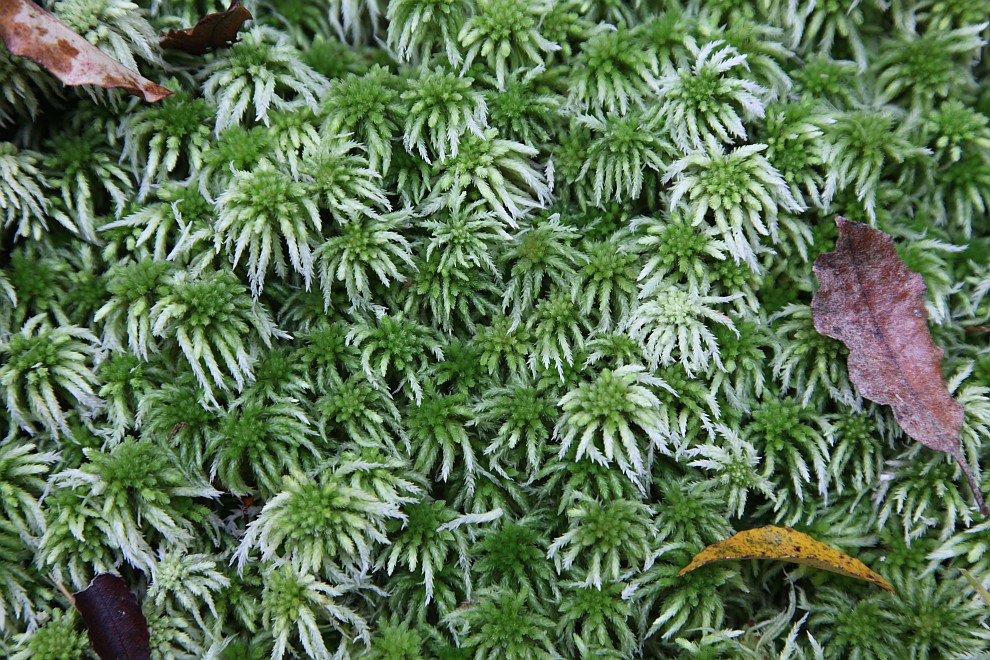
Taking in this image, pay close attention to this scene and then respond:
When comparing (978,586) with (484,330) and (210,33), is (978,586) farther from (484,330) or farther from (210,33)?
(210,33)

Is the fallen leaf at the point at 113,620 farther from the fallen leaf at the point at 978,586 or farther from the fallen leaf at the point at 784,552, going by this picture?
the fallen leaf at the point at 978,586

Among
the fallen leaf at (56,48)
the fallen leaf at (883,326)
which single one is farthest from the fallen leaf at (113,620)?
the fallen leaf at (883,326)

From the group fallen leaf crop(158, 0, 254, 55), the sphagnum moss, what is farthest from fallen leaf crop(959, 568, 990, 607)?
fallen leaf crop(158, 0, 254, 55)

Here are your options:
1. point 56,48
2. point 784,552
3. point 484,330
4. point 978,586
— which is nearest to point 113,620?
point 484,330

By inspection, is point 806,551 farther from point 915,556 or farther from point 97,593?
point 97,593

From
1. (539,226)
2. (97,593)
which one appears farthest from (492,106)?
(97,593)

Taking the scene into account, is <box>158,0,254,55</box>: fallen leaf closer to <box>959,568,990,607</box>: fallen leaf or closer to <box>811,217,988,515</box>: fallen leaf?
<box>811,217,988,515</box>: fallen leaf
